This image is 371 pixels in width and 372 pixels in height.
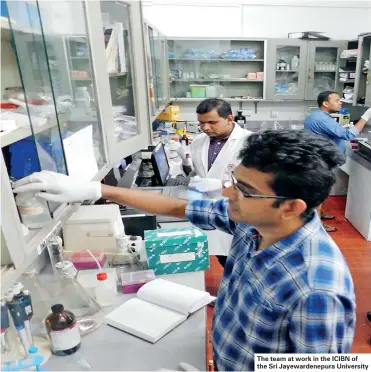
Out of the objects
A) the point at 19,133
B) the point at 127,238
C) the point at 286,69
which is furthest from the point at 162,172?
the point at 286,69

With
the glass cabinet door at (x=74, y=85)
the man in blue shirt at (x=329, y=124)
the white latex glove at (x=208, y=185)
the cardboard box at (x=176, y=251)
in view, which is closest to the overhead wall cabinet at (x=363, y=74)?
the man in blue shirt at (x=329, y=124)

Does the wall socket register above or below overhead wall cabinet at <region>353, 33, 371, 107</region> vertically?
below

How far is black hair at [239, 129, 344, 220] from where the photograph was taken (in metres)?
0.92

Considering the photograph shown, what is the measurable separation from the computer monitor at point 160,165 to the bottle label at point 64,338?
167 centimetres

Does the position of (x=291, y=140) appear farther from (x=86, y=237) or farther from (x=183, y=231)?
(x=86, y=237)

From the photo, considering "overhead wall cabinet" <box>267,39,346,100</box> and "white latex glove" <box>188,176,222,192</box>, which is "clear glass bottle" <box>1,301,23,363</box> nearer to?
"white latex glove" <box>188,176,222,192</box>

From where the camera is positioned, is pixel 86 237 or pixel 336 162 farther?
pixel 86 237

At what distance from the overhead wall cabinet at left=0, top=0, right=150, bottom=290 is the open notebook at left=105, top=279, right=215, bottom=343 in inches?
18.6

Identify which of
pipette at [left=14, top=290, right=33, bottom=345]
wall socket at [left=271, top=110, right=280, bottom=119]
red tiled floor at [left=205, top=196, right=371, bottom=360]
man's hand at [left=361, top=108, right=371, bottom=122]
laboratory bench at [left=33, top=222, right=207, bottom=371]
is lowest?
red tiled floor at [left=205, top=196, right=371, bottom=360]

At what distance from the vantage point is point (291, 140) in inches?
37.9

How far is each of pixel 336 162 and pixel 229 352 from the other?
2.11 ft

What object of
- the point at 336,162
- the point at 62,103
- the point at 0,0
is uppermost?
the point at 0,0

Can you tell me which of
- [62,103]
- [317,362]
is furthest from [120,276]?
[317,362]

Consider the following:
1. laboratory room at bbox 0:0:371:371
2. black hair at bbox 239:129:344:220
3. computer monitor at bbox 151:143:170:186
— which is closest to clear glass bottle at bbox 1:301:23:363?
laboratory room at bbox 0:0:371:371
